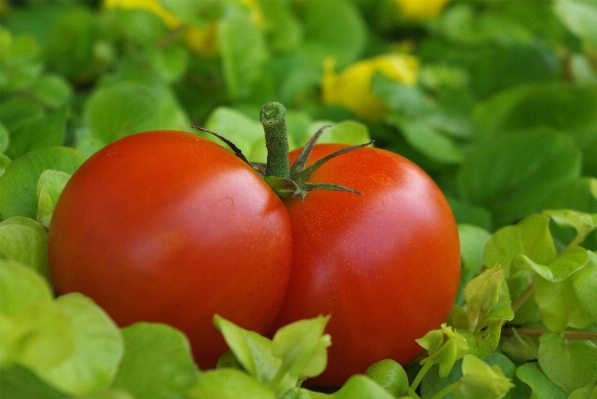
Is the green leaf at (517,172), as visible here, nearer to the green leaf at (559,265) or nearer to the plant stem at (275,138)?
the green leaf at (559,265)

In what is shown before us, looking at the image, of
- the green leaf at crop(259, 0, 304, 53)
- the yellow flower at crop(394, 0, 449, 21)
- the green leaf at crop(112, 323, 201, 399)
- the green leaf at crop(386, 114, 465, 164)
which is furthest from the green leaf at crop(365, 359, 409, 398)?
the yellow flower at crop(394, 0, 449, 21)

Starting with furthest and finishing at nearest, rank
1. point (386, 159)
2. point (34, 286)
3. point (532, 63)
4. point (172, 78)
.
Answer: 1. point (532, 63)
2. point (172, 78)
3. point (386, 159)
4. point (34, 286)

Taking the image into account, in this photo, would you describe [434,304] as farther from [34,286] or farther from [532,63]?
[532,63]

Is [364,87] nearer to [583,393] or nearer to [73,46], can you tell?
[73,46]

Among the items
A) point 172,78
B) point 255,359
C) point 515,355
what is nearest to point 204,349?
point 255,359

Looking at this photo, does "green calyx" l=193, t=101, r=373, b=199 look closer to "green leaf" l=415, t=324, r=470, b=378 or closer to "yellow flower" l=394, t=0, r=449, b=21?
"green leaf" l=415, t=324, r=470, b=378

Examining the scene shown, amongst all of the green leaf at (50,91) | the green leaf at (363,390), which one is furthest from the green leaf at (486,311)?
the green leaf at (50,91)
